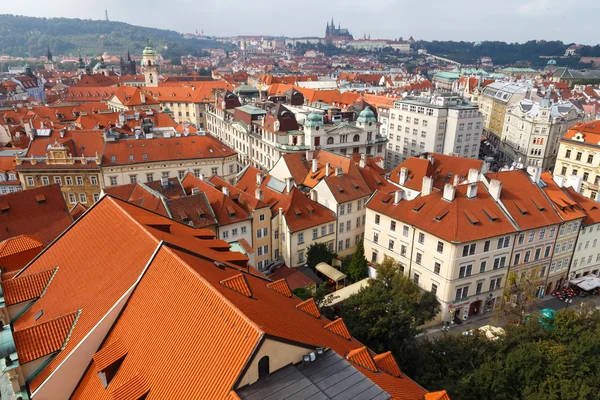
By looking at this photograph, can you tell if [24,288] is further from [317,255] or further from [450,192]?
[450,192]

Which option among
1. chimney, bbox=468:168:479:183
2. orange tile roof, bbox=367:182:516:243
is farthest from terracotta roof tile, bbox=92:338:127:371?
chimney, bbox=468:168:479:183

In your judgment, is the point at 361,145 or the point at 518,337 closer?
the point at 518,337

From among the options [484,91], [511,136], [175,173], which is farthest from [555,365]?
[484,91]

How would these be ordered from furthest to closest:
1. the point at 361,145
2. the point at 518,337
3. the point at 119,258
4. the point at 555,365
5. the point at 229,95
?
the point at 229,95 < the point at 361,145 < the point at 518,337 < the point at 555,365 < the point at 119,258

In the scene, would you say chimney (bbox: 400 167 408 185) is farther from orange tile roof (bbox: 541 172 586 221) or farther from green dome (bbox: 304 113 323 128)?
green dome (bbox: 304 113 323 128)

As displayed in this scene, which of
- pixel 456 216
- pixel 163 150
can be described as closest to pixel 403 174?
pixel 456 216

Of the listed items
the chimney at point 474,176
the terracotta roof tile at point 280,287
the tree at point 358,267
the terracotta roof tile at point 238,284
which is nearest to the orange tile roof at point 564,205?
the chimney at point 474,176

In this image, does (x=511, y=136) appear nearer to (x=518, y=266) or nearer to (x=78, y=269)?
(x=518, y=266)
